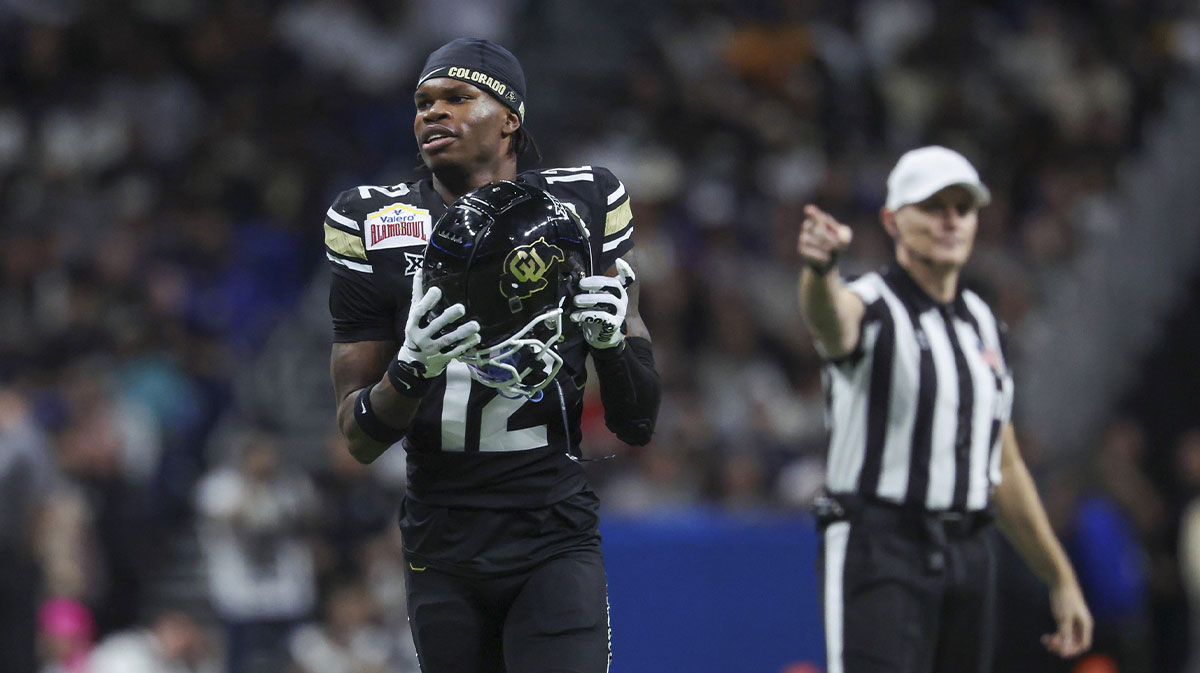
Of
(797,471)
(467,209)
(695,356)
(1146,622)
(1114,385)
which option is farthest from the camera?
(1114,385)

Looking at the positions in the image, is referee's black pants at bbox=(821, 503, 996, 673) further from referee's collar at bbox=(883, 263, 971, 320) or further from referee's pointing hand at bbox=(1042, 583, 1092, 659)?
referee's collar at bbox=(883, 263, 971, 320)

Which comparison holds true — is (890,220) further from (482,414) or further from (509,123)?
(482,414)

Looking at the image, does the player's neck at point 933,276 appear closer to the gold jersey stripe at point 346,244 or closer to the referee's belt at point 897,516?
the referee's belt at point 897,516

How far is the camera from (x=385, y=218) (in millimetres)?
3770

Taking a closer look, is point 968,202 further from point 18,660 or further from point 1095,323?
point 1095,323

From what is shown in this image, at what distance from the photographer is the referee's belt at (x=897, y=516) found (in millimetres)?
4812

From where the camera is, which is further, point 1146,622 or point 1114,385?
point 1114,385

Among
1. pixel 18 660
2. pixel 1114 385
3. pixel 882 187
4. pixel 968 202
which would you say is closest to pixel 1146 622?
pixel 1114 385

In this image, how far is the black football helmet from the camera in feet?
11.1

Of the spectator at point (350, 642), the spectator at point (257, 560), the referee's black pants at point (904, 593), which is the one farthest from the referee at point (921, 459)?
the spectator at point (257, 560)

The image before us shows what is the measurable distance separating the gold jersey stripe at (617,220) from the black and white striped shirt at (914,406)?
122 cm

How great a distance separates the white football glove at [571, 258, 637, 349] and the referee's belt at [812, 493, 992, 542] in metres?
1.56

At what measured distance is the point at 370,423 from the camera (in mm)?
3611

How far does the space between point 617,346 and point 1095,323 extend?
338 inches
